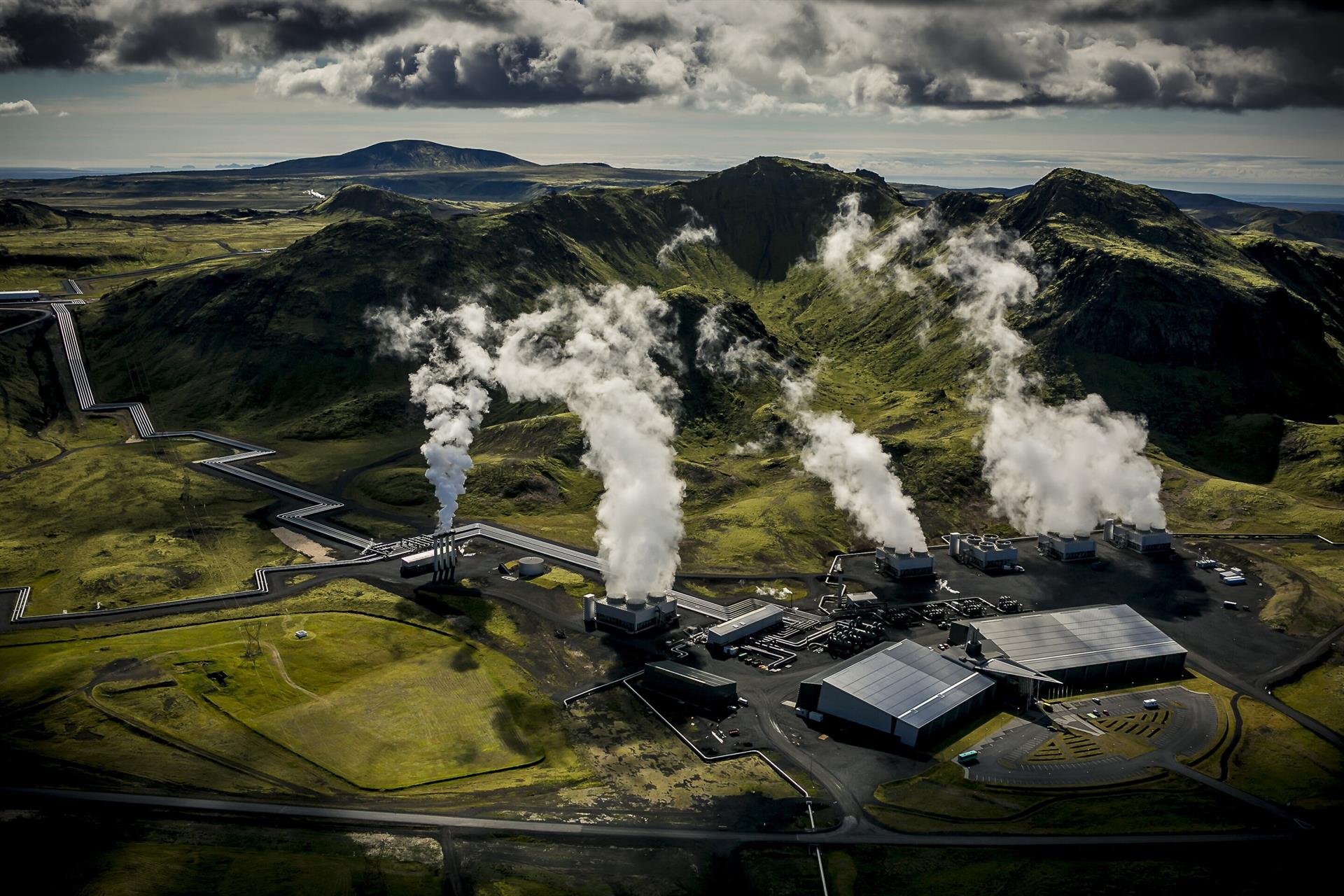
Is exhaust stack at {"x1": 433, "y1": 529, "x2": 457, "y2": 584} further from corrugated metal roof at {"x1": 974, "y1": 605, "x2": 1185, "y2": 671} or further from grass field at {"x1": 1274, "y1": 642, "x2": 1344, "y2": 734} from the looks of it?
grass field at {"x1": 1274, "y1": 642, "x2": 1344, "y2": 734}

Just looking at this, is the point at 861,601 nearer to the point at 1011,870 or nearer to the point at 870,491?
the point at 870,491

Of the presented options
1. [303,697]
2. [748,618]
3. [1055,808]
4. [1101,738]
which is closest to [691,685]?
[748,618]

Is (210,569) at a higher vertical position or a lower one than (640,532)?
lower

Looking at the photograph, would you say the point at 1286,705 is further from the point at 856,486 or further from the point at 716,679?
the point at 856,486

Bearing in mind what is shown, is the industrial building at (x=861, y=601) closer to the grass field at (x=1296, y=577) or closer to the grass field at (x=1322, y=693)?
the grass field at (x=1322, y=693)

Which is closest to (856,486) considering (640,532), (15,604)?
(640,532)

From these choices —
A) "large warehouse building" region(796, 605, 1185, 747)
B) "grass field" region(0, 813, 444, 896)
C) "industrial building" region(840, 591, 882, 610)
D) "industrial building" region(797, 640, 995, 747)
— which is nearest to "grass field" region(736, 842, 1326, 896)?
"industrial building" region(797, 640, 995, 747)

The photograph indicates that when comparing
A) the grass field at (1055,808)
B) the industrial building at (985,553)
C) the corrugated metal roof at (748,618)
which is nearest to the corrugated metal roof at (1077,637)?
the industrial building at (985,553)
